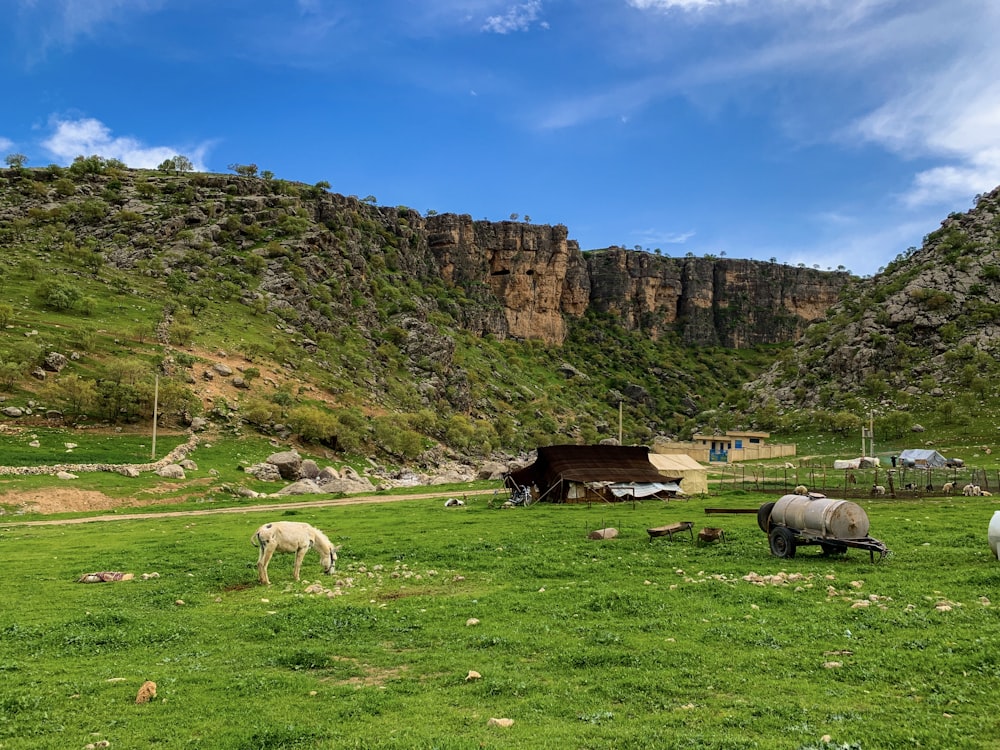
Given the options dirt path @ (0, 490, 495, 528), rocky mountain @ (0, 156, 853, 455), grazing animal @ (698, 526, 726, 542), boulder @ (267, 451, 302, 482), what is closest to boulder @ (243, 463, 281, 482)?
boulder @ (267, 451, 302, 482)

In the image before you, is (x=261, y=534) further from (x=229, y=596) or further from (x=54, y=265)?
(x=54, y=265)

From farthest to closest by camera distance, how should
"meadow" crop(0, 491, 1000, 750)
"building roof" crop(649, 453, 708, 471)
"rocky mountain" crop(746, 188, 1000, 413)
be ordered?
"rocky mountain" crop(746, 188, 1000, 413), "building roof" crop(649, 453, 708, 471), "meadow" crop(0, 491, 1000, 750)

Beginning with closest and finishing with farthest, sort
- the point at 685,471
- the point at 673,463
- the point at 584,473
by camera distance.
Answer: the point at 584,473, the point at 685,471, the point at 673,463

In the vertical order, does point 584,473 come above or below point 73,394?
below

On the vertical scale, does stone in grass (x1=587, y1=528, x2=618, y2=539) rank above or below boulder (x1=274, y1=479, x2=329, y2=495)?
above

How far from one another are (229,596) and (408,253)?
464ft

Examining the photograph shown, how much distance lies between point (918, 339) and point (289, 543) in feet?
343

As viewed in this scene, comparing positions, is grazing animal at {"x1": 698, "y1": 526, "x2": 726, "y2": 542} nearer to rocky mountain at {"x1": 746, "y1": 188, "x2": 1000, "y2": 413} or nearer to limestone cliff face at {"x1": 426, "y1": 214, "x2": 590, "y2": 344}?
rocky mountain at {"x1": 746, "y1": 188, "x2": 1000, "y2": 413}

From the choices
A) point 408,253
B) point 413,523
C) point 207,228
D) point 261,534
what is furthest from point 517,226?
point 261,534

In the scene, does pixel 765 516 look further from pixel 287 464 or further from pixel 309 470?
pixel 287 464

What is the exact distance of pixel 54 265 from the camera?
269 feet

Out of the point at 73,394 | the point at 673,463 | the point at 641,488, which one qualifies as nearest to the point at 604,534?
the point at 641,488

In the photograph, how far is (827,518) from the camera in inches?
734

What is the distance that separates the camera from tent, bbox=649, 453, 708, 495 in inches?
1785
